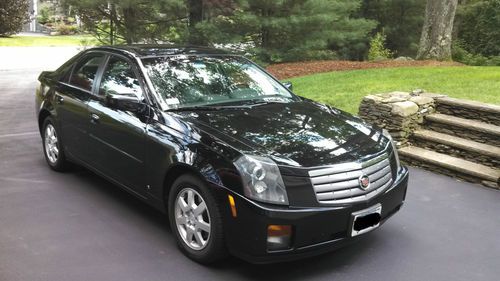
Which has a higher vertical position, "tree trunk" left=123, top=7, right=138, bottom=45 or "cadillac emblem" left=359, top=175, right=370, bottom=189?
"tree trunk" left=123, top=7, right=138, bottom=45

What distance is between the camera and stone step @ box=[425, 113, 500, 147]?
6.19 m

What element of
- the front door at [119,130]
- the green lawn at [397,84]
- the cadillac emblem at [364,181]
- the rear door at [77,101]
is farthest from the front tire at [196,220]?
the green lawn at [397,84]

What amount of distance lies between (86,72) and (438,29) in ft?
37.4

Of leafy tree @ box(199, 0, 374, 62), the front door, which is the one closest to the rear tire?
the front door

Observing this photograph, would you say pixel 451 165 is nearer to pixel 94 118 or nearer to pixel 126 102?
pixel 126 102

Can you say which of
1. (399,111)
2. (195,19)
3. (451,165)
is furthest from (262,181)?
(195,19)

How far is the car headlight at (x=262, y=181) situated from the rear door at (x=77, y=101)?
91.6 inches

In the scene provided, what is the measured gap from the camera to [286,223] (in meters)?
3.34

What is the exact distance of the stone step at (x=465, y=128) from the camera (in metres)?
6.19

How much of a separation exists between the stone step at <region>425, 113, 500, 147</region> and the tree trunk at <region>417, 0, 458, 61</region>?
323 inches

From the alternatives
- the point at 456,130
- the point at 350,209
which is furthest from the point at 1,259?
the point at 456,130

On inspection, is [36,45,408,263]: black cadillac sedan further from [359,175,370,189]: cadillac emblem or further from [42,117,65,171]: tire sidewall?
[42,117,65,171]: tire sidewall

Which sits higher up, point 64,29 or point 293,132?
point 293,132

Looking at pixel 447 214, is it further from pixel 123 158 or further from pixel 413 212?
Answer: pixel 123 158
